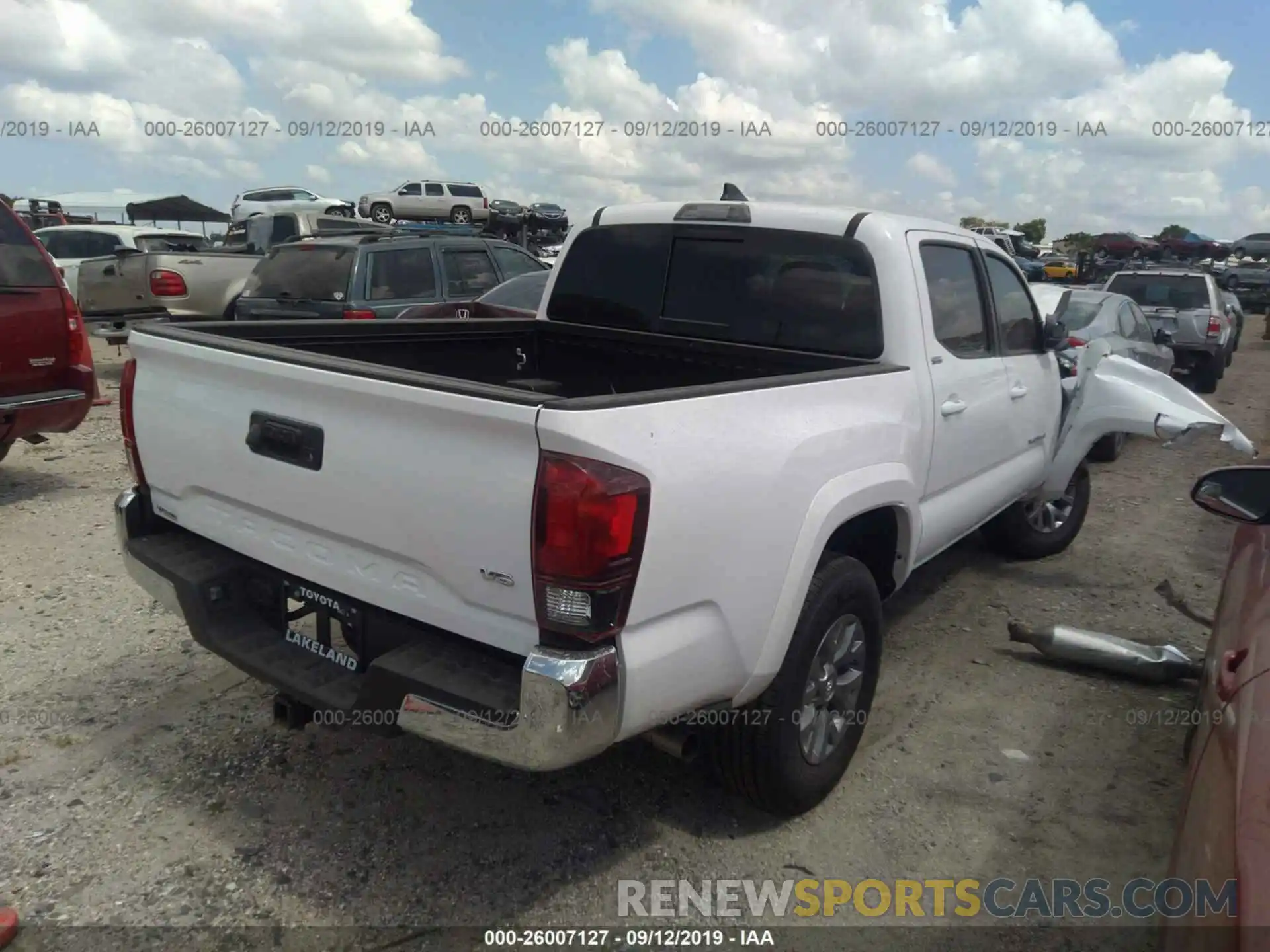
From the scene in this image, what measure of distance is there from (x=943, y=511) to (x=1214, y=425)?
218 cm

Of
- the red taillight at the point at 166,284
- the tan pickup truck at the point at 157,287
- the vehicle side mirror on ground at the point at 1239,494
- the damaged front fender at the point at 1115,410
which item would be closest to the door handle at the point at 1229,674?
the vehicle side mirror on ground at the point at 1239,494

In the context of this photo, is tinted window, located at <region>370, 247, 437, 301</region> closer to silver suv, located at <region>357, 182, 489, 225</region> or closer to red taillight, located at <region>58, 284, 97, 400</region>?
red taillight, located at <region>58, 284, 97, 400</region>

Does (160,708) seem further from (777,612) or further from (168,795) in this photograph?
(777,612)

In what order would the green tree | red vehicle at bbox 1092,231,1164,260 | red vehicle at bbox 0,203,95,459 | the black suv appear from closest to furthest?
red vehicle at bbox 0,203,95,459 → the black suv → red vehicle at bbox 1092,231,1164,260 → the green tree

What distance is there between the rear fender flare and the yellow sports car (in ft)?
118

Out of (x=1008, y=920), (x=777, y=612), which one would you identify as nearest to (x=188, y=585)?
(x=777, y=612)

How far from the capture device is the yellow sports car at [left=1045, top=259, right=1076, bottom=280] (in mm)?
36250

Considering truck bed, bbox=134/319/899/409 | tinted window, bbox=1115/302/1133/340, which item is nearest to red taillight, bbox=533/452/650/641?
truck bed, bbox=134/319/899/409

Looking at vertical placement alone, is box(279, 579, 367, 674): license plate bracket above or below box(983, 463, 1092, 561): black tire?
above

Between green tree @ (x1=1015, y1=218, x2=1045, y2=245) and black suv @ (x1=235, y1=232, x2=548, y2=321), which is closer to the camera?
black suv @ (x1=235, y1=232, x2=548, y2=321)

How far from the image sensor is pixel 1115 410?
17.6 ft

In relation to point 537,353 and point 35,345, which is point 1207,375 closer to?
point 537,353

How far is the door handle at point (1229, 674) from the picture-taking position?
1.99 m

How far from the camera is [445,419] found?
2.30 m
